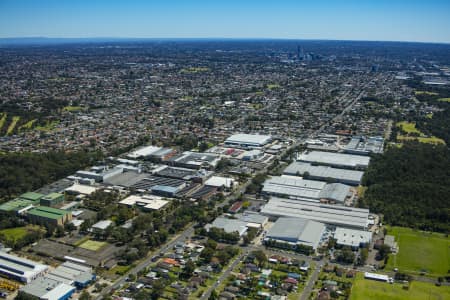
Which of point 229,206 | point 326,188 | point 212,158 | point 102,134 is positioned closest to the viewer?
point 229,206

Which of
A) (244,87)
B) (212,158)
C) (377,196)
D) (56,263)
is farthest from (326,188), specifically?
(244,87)

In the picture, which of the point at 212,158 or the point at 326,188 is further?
the point at 212,158

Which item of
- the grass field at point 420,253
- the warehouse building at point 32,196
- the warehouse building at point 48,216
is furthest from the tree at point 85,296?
the grass field at point 420,253

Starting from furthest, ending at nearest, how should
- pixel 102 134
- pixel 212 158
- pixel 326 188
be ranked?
pixel 102 134 → pixel 212 158 → pixel 326 188

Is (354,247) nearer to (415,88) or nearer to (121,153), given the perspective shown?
(121,153)

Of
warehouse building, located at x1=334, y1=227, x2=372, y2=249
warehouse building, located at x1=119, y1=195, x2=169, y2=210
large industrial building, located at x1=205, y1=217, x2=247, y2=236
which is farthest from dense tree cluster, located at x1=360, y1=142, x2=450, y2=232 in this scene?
warehouse building, located at x1=119, y1=195, x2=169, y2=210

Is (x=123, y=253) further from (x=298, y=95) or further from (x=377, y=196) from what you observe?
(x=298, y=95)

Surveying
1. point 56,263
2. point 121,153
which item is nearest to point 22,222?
point 56,263

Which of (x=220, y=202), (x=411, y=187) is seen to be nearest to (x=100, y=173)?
(x=220, y=202)
